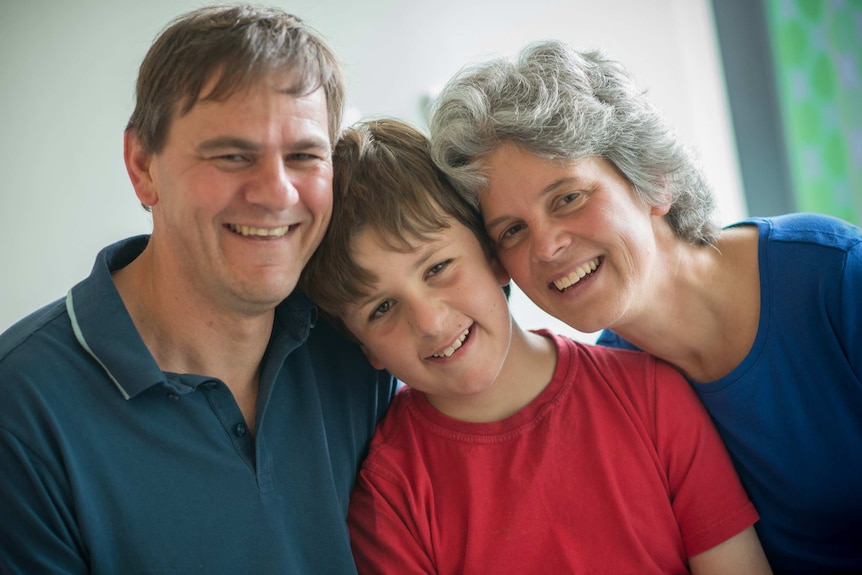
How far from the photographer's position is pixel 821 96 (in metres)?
2.73

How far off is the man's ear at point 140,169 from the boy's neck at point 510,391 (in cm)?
65

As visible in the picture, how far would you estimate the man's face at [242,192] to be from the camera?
53.4 inches

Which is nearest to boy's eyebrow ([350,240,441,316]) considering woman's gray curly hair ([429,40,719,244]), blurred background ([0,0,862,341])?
woman's gray curly hair ([429,40,719,244])

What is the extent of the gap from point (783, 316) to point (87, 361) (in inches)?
47.3

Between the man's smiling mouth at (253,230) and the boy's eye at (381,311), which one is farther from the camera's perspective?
the boy's eye at (381,311)

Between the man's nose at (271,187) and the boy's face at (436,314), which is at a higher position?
the man's nose at (271,187)

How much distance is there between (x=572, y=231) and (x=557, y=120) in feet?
0.63

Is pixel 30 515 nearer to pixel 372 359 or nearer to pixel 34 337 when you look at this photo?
pixel 34 337

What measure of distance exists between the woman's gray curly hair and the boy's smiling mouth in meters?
0.16

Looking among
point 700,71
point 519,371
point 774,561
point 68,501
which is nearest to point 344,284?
point 519,371

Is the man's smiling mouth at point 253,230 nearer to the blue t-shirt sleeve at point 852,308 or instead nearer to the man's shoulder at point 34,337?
the man's shoulder at point 34,337

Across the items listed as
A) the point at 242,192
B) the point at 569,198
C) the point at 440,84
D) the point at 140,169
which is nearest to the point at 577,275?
Result: the point at 569,198

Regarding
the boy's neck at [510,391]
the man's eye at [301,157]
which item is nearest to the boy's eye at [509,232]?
the boy's neck at [510,391]

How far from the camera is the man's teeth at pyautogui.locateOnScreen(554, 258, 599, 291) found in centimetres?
151
